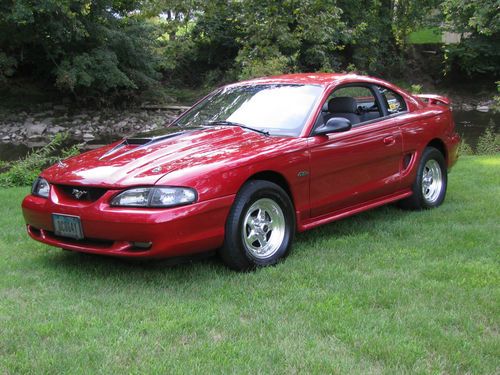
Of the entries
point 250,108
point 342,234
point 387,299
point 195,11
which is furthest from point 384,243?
point 195,11

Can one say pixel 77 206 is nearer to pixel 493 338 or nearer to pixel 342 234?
pixel 342 234

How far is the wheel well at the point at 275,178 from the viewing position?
15.0 feet

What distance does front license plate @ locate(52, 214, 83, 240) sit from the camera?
4.17 metres

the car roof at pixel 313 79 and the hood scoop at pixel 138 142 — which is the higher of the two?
the car roof at pixel 313 79

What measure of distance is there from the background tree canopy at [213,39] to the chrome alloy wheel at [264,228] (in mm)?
7884

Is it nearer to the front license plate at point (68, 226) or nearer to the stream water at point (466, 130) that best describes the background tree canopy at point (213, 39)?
the stream water at point (466, 130)

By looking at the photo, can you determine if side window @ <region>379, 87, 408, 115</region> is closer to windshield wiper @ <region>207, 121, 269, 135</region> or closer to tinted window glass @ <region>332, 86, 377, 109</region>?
tinted window glass @ <region>332, 86, 377, 109</region>

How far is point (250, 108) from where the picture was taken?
17.9 feet

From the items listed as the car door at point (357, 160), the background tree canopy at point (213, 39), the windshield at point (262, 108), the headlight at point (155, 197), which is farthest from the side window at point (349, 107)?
the background tree canopy at point (213, 39)

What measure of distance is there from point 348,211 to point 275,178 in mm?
956

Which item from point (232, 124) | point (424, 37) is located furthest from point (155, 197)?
point (424, 37)

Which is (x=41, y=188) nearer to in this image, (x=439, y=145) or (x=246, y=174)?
(x=246, y=174)

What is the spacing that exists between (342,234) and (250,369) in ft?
9.08

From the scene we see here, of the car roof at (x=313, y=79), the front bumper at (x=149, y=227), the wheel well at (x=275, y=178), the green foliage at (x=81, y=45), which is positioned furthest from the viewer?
the green foliage at (x=81, y=45)
